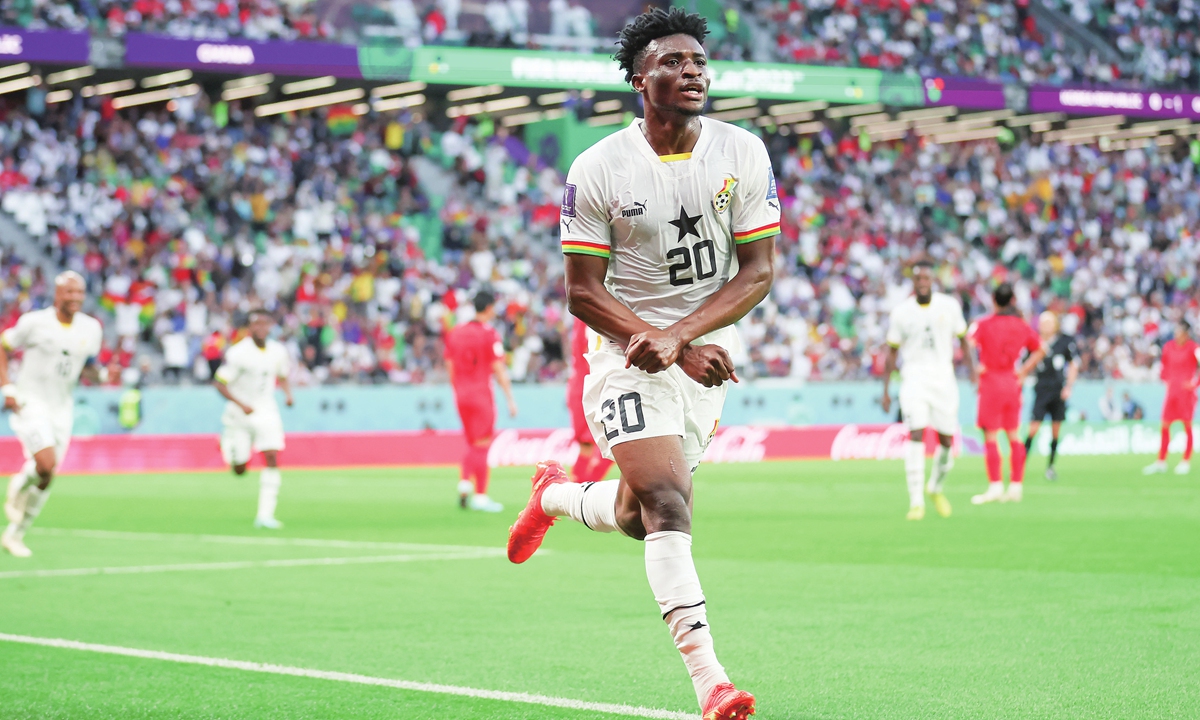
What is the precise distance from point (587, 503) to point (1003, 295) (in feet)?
36.0

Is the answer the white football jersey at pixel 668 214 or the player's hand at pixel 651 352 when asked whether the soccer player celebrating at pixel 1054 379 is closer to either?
the white football jersey at pixel 668 214

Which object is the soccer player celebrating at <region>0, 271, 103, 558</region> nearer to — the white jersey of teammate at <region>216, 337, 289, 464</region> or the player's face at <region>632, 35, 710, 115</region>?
the white jersey of teammate at <region>216, 337, 289, 464</region>

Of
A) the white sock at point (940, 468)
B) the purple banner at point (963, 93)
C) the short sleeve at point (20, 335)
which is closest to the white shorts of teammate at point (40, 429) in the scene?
the short sleeve at point (20, 335)

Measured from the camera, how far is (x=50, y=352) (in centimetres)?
1251

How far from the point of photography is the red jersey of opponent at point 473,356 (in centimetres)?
1747

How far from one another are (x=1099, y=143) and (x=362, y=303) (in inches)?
1082

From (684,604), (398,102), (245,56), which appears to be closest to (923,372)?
(684,604)

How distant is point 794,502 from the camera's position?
1830cm

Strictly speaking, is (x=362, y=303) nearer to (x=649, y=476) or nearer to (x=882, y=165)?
Answer: (x=882, y=165)

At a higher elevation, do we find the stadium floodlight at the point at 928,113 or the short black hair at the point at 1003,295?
the stadium floodlight at the point at 928,113

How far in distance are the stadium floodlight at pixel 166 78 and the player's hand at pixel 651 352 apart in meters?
31.5

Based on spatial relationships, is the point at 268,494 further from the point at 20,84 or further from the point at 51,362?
the point at 20,84

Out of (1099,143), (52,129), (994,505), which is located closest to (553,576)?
(994,505)

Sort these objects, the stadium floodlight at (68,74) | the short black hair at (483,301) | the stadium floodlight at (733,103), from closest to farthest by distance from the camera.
A: the short black hair at (483,301) → the stadium floodlight at (68,74) → the stadium floodlight at (733,103)
